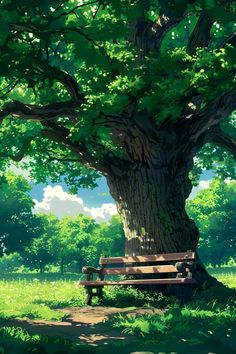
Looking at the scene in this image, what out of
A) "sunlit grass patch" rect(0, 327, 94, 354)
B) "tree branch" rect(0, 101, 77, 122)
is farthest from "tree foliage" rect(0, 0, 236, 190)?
"sunlit grass patch" rect(0, 327, 94, 354)

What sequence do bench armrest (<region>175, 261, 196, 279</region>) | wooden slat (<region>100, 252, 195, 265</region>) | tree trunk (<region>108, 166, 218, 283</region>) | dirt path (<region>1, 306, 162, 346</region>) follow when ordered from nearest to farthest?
dirt path (<region>1, 306, 162, 346</region>), bench armrest (<region>175, 261, 196, 279</region>), wooden slat (<region>100, 252, 195, 265</region>), tree trunk (<region>108, 166, 218, 283</region>)

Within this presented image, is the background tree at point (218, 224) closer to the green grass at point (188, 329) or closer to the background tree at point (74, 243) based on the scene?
the background tree at point (74, 243)

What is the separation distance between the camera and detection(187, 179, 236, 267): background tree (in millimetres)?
70688

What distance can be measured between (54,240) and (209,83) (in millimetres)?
75839

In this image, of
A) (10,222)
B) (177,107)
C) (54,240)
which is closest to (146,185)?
(177,107)

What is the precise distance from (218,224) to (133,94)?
60.1 metres

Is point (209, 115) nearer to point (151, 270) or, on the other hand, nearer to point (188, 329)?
point (151, 270)

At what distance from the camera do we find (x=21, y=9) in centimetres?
1045

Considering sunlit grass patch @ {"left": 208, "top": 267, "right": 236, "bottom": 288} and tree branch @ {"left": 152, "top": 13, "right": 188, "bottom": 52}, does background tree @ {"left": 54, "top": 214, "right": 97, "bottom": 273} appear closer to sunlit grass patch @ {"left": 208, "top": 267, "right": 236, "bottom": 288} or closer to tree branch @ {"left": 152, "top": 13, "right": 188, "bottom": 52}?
sunlit grass patch @ {"left": 208, "top": 267, "right": 236, "bottom": 288}

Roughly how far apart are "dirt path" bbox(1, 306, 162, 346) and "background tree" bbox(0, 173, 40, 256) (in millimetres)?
50658

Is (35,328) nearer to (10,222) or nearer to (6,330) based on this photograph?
(6,330)

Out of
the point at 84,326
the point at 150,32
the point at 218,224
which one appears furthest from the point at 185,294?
the point at 218,224

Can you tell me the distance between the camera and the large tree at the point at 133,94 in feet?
37.5

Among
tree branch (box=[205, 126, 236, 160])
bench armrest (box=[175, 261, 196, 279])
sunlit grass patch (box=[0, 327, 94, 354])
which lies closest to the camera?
sunlit grass patch (box=[0, 327, 94, 354])
